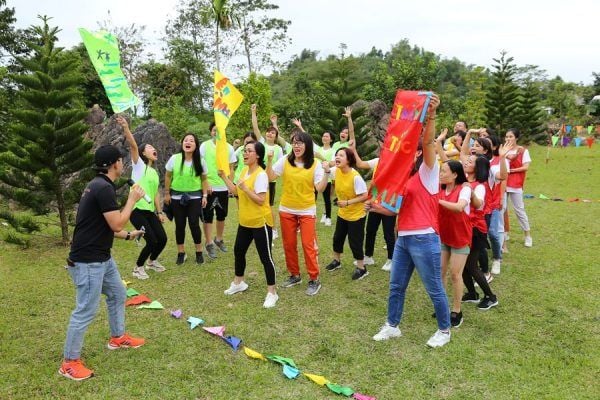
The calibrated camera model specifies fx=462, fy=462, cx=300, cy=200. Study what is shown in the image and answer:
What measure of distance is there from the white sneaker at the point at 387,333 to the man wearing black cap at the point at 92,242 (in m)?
2.28

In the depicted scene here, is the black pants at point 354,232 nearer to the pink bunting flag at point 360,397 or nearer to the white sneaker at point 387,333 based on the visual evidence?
the white sneaker at point 387,333

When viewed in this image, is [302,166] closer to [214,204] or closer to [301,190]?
[301,190]

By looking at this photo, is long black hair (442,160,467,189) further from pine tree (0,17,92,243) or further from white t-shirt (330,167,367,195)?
pine tree (0,17,92,243)

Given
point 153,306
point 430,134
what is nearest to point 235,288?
point 153,306

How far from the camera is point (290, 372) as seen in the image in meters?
3.42

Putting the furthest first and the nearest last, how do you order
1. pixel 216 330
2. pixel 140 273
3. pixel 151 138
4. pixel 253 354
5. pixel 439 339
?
1. pixel 151 138
2. pixel 140 273
3. pixel 216 330
4. pixel 439 339
5. pixel 253 354

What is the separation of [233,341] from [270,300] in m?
0.89

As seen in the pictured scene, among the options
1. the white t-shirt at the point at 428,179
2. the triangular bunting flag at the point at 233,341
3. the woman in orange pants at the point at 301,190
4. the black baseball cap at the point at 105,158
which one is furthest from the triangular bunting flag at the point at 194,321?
the white t-shirt at the point at 428,179

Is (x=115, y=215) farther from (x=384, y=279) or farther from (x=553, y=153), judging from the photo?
(x=553, y=153)

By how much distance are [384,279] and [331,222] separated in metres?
3.18

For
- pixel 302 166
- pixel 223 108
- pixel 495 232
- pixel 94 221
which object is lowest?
pixel 495 232

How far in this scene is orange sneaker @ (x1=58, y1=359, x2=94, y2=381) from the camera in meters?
3.34

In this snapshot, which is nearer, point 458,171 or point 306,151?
point 458,171

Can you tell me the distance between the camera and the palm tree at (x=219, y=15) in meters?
22.8
